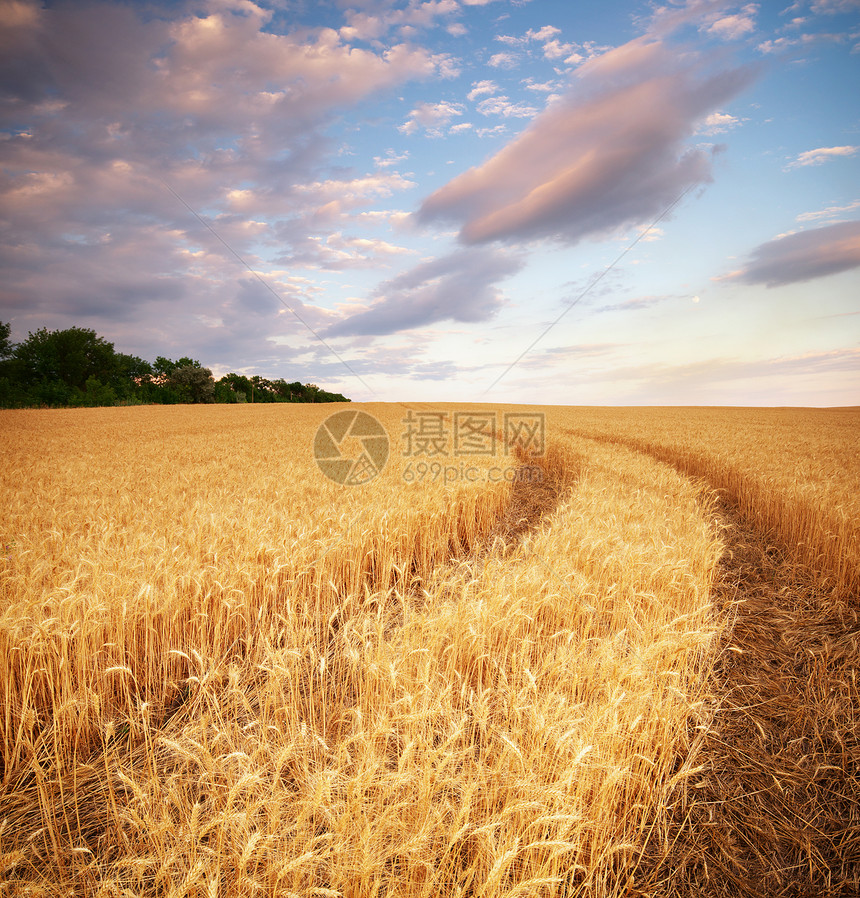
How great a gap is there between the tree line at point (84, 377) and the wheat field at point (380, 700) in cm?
5819

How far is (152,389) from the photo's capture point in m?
71.9

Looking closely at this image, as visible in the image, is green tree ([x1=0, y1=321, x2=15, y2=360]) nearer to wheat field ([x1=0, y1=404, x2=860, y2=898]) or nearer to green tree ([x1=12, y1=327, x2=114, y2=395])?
green tree ([x1=12, y1=327, x2=114, y2=395])

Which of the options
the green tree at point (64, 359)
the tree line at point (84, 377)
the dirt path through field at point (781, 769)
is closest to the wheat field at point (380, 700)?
the dirt path through field at point (781, 769)

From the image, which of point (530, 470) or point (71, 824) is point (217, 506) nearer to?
point (71, 824)

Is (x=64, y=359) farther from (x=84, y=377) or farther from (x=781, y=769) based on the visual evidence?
(x=781, y=769)

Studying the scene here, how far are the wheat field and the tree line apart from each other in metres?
58.2

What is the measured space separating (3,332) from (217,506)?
67.1 m

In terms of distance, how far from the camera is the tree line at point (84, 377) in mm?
52156

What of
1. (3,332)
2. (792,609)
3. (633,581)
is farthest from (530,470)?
(3,332)

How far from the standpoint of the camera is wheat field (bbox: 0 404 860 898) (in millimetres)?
1784

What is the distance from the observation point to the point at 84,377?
206 ft

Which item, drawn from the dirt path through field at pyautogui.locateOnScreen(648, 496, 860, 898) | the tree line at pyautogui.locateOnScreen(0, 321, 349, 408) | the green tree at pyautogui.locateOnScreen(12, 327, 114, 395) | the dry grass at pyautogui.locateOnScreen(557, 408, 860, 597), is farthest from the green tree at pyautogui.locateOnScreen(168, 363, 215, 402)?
the dirt path through field at pyautogui.locateOnScreen(648, 496, 860, 898)

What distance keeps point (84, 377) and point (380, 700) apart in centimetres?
8109

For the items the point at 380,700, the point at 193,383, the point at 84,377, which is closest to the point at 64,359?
the point at 84,377
